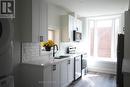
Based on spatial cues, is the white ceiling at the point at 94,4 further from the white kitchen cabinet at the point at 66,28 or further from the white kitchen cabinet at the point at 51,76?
the white kitchen cabinet at the point at 51,76

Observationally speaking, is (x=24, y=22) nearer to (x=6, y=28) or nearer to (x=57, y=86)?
(x=6, y=28)

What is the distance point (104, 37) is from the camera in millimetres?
5828

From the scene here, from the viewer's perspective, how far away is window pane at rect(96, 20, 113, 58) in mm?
5719

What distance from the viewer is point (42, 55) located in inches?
138

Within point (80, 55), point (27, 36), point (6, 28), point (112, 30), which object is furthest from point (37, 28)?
point (112, 30)

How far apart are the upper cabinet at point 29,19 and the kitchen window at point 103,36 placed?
361 centimetres

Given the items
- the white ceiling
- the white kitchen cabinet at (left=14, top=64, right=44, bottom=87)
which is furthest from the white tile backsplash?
the white ceiling

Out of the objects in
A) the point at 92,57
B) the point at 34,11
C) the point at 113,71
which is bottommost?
the point at 113,71

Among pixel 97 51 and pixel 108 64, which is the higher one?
pixel 97 51

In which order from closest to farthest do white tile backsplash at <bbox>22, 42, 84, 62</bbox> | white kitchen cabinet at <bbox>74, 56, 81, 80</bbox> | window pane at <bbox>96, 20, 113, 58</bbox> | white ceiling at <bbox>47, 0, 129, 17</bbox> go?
white tile backsplash at <bbox>22, 42, 84, 62</bbox>
white ceiling at <bbox>47, 0, 129, 17</bbox>
white kitchen cabinet at <bbox>74, 56, 81, 80</bbox>
window pane at <bbox>96, 20, 113, 58</bbox>

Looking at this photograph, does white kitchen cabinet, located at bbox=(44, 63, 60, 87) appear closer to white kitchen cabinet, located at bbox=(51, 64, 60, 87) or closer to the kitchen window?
white kitchen cabinet, located at bbox=(51, 64, 60, 87)

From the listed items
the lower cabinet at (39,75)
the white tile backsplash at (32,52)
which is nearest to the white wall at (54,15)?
the white tile backsplash at (32,52)

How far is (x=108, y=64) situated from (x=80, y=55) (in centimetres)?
159

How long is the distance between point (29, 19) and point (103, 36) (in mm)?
4029
